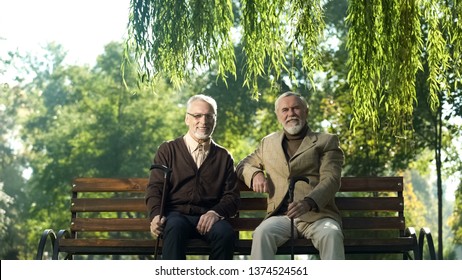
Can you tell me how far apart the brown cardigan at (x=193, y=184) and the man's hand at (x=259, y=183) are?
0.45ft

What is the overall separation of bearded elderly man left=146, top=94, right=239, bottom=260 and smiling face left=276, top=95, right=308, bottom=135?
0.41 m

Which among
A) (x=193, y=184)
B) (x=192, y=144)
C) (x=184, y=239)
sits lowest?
(x=184, y=239)

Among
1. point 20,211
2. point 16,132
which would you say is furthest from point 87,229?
point 16,132

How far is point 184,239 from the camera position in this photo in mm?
4875

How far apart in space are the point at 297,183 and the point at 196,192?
62 centimetres

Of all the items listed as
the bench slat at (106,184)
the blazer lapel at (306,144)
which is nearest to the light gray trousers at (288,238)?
the blazer lapel at (306,144)

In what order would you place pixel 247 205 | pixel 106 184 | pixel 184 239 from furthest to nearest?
pixel 106 184, pixel 247 205, pixel 184 239

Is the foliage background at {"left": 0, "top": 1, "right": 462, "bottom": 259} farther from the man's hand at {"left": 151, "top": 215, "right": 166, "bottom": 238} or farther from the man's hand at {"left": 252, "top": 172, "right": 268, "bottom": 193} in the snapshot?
the man's hand at {"left": 151, "top": 215, "right": 166, "bottom": 238}

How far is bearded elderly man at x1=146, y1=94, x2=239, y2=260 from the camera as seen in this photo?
15.9ft

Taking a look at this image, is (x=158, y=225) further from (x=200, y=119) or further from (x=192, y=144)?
(x=200, y=119)

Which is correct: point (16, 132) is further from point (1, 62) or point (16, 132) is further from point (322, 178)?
point (322, 178)

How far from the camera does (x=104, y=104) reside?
25984 millimetres

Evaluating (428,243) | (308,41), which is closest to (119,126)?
(308,41)
